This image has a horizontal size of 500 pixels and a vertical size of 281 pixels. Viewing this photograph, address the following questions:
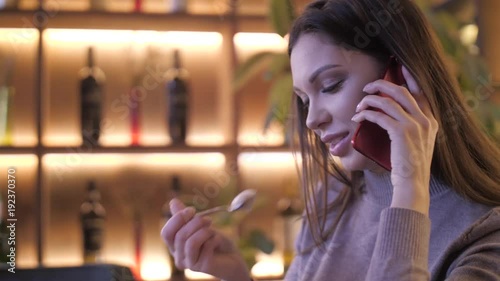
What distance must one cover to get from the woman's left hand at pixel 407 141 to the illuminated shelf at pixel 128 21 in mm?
1749

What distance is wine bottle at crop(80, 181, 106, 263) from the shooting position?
7.88 ft

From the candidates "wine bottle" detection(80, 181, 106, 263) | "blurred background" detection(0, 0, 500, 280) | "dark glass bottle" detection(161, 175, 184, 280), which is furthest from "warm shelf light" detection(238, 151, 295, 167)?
"wine bottle" detection(80, 181, 106, 263)

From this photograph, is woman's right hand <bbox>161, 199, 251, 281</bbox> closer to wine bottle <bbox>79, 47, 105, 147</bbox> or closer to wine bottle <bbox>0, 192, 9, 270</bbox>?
wine bottle <bbox>0, 192, 9, 270</bbox>

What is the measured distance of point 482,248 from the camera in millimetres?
873

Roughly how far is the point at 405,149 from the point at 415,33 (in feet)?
0.74

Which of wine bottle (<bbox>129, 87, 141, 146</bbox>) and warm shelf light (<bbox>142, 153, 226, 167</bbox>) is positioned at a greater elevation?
wine bottle (<bbox>129, 87, 141, 146</bbox>)

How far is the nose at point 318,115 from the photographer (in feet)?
3.26

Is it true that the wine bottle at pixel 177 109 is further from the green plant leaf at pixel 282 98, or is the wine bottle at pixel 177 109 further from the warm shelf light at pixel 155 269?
the green plant leaf at pixel 282 98

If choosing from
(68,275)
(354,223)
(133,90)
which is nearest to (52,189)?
(133,90)

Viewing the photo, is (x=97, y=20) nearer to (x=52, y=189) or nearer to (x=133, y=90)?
Answer: (x=133, y=90)

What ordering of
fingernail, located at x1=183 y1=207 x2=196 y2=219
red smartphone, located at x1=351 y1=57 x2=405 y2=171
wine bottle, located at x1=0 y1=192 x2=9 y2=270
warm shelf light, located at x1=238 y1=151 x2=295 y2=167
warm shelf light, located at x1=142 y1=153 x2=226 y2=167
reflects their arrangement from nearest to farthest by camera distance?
1. red smartphone, located at x1=351 y1=57 x2=405 y2=171
2. fingernail, located at x1=183 y1=207 x2=196 y2=219
3. wine bottle, located at x1=0 y1=192 x2=9 y2=270
4. warm shelf light, located at x1=142 y1=153 x2=226 y2=167
5. warm shelf light, located at x1=238 y1=151 x2=295 y2=167

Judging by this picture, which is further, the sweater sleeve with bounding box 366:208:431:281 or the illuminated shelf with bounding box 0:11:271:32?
the illuminated shelf with bounding box 0:11:271:32

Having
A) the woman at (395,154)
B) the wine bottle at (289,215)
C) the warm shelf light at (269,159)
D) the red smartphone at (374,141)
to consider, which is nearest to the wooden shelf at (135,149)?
the warm shelf light at (269,159)

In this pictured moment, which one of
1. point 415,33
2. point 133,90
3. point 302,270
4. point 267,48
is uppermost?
point 267,48
